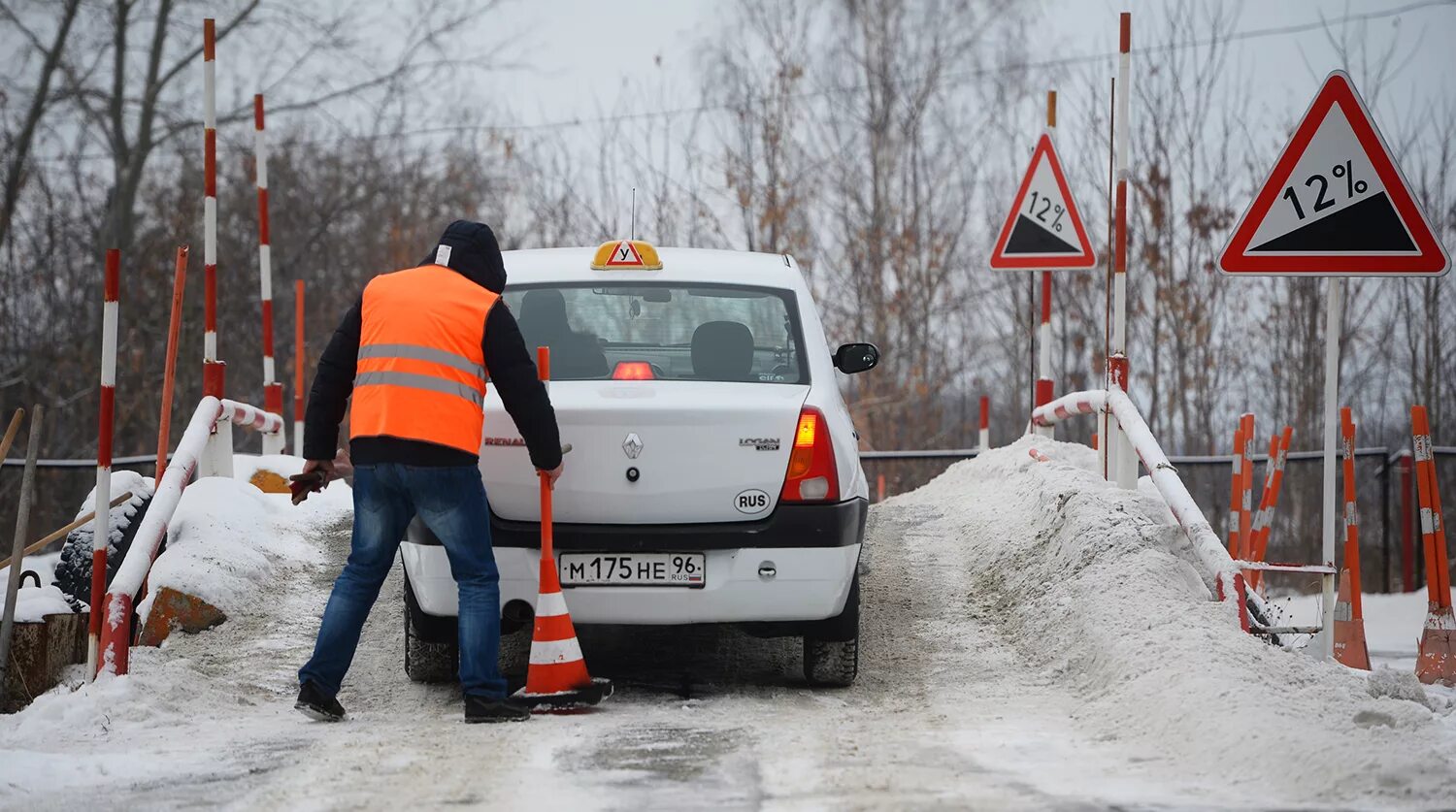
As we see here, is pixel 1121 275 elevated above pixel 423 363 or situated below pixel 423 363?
above

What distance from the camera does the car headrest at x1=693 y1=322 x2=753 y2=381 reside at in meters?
6.66

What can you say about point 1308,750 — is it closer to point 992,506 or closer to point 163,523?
point 163,523

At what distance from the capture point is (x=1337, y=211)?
24.5ft

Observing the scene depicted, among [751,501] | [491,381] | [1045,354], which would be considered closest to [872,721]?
[751,501]

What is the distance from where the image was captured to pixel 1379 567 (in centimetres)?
1742

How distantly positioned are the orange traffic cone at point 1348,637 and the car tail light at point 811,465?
133 inches

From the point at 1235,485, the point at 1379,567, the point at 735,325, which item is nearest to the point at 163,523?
the point at 735,325

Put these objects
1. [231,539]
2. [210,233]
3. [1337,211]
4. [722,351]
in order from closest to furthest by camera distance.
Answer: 1. [722,351]
2. [1337,211]
3. [231,539]
4. [210,233]

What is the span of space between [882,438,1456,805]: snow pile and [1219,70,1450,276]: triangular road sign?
136 cm

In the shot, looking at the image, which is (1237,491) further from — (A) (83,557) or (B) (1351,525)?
(A) (83,557)

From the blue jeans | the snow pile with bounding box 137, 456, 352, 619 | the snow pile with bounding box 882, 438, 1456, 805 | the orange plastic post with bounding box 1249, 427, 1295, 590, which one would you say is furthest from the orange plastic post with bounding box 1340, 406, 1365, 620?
the snow pile with bounding box 137, 456, 352, 619

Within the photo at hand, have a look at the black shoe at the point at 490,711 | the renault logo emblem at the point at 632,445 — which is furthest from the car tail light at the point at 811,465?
the black shoe at the point at 490,711

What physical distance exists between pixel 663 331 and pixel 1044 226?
561 cm

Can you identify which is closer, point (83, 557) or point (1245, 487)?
point (83, 557)
